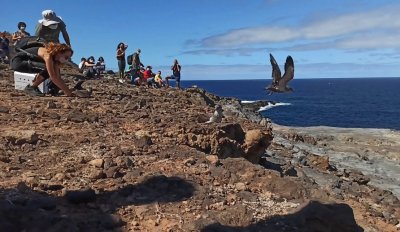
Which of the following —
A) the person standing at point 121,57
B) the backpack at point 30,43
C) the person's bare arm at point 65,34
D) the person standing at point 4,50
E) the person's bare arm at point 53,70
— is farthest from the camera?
the person standing at point 4,50

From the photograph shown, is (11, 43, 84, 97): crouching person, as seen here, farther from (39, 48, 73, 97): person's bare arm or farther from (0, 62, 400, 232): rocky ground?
(0, 62, 400, 232): rocky ground

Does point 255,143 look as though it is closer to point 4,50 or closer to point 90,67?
point 90,67

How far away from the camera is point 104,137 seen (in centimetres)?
762

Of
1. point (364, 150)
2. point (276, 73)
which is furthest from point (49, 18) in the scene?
point (364, 150)

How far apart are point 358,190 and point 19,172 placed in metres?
12.8

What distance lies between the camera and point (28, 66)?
35.8 ft

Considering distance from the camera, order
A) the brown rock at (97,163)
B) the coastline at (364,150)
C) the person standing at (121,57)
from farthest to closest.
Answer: the coastline at (364,150)
the person standing at (121,57)
the brown rock at (97,163)

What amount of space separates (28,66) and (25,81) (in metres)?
0.45

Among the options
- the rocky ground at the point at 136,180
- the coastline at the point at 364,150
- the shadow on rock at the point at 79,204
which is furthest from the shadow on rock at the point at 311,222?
the coastline at the point at 364,150

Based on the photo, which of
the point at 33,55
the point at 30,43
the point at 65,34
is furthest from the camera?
the point at 65,34

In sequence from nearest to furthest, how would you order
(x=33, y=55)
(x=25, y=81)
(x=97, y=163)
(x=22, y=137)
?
(x=97, y=163)
(x=22, y=137)
(x=33, y=55)
(x=25, y=81)

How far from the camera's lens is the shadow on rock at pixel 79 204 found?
4500 millimetres

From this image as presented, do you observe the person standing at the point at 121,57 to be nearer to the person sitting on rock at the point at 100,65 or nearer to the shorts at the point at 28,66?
the person sitting on rock at the point at 100,65

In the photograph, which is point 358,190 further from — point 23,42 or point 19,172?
point 19,172
